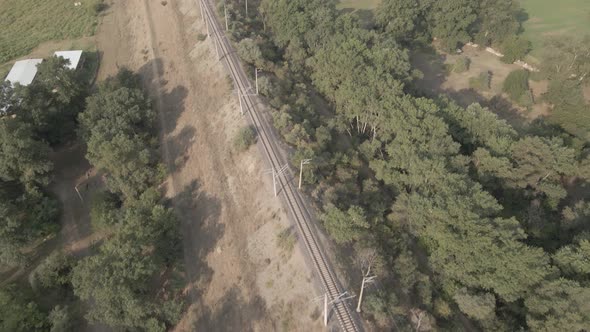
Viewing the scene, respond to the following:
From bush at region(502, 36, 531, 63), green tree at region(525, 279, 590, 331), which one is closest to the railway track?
green tree at region(525, 279, 590, 331)

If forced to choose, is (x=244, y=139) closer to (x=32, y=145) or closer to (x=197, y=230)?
(x=197, y=230)

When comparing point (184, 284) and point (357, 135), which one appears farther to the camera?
point (357, 135)

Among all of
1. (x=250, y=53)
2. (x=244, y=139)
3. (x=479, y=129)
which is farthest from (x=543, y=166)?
(x=250, y=53)

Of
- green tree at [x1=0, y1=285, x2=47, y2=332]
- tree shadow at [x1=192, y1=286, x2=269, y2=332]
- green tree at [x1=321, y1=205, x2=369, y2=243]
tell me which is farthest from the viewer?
green tree at [x1=0, y1=285, x2=47, y2=332]

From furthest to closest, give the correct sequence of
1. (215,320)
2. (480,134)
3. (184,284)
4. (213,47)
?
1. (213,47)
2. (480,134)
3. (184,284)
4. (215,320)

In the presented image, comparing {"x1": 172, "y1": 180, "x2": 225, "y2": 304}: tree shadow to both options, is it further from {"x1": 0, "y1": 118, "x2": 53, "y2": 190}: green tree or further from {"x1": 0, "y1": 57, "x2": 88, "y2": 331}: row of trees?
{"x1": 0, "y1": 118, "x2": 53, "y2": 190}: green tree

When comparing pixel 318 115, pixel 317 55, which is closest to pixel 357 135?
pixel 318 115

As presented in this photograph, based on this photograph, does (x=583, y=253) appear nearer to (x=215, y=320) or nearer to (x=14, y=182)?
(x=215, y=320)

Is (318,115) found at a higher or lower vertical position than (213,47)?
lower
